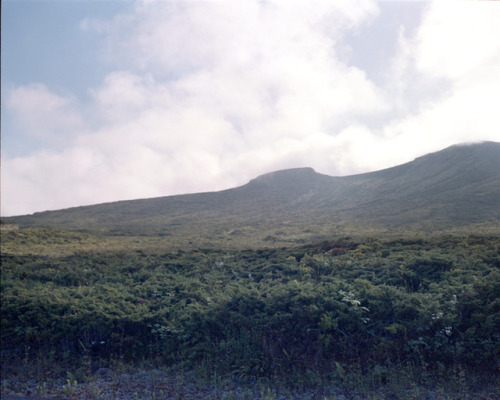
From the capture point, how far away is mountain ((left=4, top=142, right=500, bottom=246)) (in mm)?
37656

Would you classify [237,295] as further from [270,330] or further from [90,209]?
[90,209]

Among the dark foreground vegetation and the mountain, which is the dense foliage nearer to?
the dark foreground vegetation

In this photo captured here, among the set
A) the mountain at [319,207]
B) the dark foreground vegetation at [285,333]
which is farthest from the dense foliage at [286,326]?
the mountain at [319,207]

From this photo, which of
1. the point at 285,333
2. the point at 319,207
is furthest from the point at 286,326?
the point at 319,207

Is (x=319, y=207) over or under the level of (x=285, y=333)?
over

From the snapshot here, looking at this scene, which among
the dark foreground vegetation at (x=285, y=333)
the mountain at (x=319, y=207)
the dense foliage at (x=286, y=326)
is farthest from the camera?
the mountain at (x=319, y=207)

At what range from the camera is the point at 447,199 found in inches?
1877

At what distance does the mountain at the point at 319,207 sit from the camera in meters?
37.7

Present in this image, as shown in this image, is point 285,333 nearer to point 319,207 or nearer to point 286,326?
point 286,326

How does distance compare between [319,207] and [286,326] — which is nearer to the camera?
[286,326]

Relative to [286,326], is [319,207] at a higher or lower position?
higher

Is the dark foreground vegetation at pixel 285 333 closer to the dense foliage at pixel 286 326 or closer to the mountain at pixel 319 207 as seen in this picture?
the dense foliage at pixel 286 326

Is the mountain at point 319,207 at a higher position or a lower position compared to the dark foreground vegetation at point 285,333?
higher

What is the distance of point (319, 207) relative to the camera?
70.2 metres
